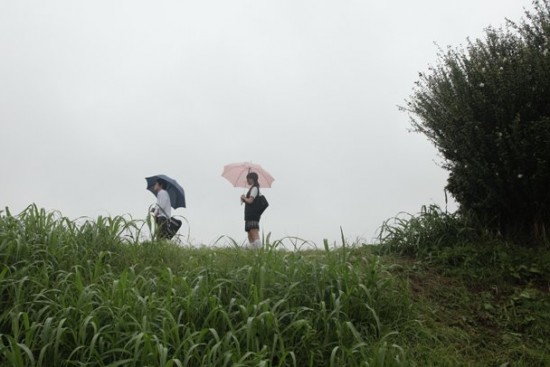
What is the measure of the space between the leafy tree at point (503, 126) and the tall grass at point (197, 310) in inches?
90.8

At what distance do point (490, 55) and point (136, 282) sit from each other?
5281 mm

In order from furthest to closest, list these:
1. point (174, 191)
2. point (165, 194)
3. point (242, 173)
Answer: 1. point (242, 173)
2. point (174, 191)
3. point (165, 194)

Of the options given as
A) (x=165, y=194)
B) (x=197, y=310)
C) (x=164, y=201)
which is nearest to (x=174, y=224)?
(x=164, y=201)

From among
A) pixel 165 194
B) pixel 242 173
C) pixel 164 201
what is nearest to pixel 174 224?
pixel 164 201

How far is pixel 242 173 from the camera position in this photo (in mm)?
9781

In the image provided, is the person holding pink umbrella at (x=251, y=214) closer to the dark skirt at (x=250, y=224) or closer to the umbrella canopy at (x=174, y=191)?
the dark skirt at (x=250, y=224)

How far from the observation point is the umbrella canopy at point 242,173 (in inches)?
384

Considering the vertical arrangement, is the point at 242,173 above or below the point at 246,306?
above

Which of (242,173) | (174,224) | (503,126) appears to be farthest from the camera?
(242,173)

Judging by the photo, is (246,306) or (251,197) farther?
(251,197)

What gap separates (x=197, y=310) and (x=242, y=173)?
5.49 m

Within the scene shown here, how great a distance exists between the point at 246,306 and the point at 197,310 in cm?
40

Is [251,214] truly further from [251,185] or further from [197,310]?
[197,310]

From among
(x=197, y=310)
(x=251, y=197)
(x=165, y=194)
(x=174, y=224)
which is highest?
(x=165, y=194)
